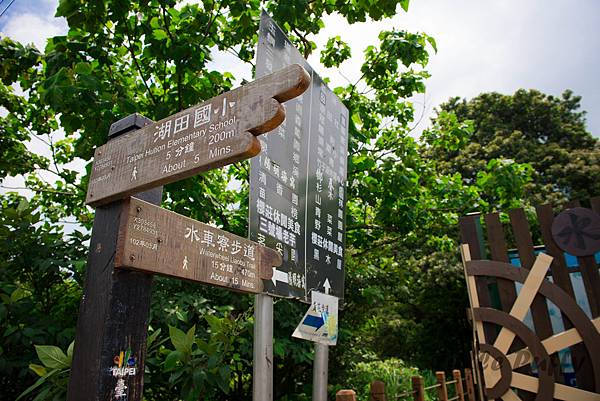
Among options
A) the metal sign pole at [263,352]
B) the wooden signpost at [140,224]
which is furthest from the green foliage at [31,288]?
the wooden signpost at [140,224]

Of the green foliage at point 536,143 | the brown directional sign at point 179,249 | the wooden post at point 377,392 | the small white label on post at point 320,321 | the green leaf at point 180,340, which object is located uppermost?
the green foliage at point 536,143

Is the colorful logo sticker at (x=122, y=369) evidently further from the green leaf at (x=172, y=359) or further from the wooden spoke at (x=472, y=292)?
the wooden spoke at (x=472, y=292)

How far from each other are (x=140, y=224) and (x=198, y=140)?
368 mm

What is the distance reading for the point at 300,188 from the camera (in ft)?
10.6

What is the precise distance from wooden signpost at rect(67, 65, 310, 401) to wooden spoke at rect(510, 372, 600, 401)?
2.82 metres

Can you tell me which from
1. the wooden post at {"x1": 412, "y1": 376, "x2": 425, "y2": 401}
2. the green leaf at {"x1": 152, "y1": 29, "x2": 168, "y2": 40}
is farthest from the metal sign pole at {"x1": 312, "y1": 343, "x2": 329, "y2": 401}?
the green leaf at {"x1": 152, "y1": 29, "x2": 168, "y2": 40}

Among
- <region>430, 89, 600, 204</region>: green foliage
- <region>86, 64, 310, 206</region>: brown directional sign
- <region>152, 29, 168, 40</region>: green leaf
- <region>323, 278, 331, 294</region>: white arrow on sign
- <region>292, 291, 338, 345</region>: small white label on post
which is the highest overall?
<region>430, 89, 600, 204</region>: green foliage

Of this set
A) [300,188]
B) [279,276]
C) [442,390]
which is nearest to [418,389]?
[442,390]

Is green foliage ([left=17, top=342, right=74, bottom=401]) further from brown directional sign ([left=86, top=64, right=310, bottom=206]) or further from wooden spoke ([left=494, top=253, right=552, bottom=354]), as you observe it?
wooden spoke ([left=494, top=253, right=552, bottom=354])

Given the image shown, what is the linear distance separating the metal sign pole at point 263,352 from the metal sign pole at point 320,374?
0.73 m

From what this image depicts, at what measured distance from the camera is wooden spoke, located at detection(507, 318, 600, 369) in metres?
3.38

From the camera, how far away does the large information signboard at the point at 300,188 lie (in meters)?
2.74

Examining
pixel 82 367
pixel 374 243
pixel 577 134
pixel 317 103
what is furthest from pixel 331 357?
pixel 577 134

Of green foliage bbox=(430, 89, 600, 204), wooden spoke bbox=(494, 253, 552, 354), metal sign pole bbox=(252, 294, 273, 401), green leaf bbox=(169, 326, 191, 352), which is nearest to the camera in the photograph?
green leaf bbox=(169, 326, 191, 352)
